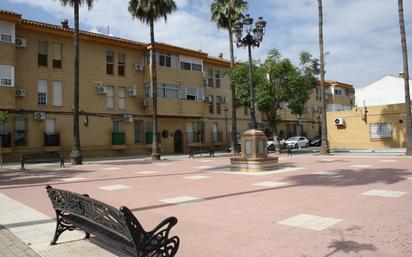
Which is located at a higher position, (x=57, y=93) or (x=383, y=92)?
(x=383, y=92)

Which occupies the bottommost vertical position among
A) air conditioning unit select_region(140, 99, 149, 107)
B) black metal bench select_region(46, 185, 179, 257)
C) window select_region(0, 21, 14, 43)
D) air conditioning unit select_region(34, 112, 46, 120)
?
black metal bench select_region(46, 185, 179, 257)

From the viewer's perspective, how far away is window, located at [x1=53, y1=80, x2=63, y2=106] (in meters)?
30.9

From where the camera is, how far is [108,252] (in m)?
5.61

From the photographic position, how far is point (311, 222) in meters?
6.96

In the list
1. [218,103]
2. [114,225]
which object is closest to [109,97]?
[218,103]

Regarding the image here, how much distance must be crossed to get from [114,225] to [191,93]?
113 ft

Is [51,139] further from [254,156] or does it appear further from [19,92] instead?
[254,156]

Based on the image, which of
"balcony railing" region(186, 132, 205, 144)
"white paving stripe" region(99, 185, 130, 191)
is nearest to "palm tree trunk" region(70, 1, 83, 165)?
"white paving stripe" region(99, 185, 130, 191)

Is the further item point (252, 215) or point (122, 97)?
point (122, 97)

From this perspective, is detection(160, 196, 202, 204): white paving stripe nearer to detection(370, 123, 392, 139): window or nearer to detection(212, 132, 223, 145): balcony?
detection(370, 123, 392, 139): window

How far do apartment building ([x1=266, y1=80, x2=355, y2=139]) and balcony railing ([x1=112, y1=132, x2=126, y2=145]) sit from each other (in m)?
26.7

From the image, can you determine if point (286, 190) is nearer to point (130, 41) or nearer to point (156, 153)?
point (156, 153)

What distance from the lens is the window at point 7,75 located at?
27.1 metres

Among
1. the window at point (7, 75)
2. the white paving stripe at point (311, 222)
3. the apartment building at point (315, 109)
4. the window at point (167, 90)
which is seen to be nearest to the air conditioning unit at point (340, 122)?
the apartment building at point (315, 109)
